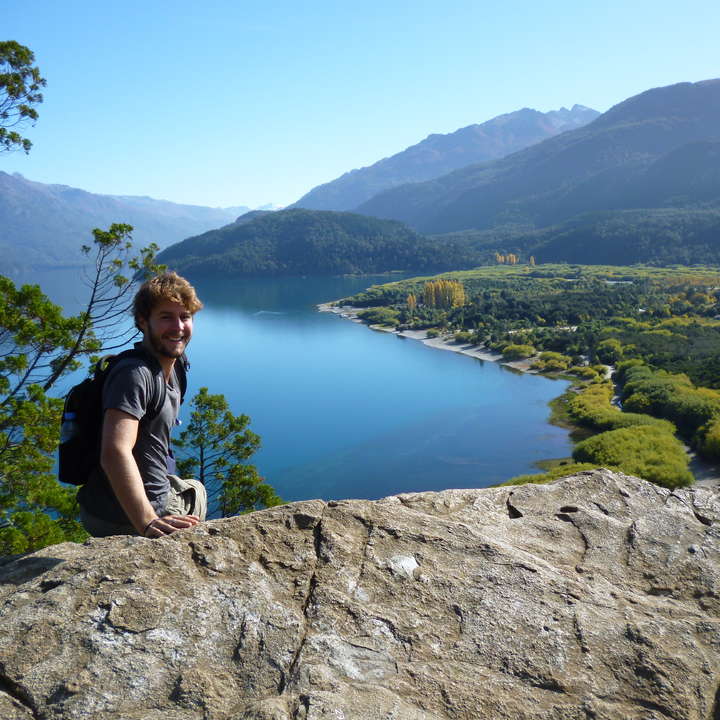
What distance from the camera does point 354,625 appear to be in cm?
360

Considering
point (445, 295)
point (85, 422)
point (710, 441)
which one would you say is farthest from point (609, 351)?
point (85, 422)

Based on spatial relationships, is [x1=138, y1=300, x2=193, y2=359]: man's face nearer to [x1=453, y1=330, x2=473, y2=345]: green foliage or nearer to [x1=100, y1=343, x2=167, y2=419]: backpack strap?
[x1=100, y1=343, x2=167, y2=419]: backpack strap

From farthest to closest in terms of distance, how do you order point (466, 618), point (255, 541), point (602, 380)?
point (602, 380) → point (255, 541) → point (466, 618)

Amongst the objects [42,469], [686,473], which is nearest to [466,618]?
[42,469]

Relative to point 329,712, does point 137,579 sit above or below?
above

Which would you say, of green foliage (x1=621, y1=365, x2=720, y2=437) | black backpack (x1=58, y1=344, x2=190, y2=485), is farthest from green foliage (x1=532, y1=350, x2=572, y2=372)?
black backpack (x1=58, y1=344, x2=190, y2=485)

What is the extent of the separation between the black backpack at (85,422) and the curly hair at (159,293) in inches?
12.7

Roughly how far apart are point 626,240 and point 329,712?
192 metres

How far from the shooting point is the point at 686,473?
3159 cm

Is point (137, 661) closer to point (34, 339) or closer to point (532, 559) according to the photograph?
point (532, 559)

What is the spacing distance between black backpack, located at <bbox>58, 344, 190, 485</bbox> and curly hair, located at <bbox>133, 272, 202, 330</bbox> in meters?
0.32

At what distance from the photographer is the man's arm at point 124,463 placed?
12.1 ft

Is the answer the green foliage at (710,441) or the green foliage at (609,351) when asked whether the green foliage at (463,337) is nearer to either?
the green foliage at (609,351)

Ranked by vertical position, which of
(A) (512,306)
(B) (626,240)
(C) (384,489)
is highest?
(B) (626,240)
